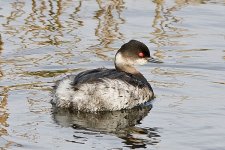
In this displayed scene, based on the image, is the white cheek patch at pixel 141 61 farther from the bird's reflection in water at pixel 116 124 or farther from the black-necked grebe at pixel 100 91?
the bird's reflection in water at pixel 116 124

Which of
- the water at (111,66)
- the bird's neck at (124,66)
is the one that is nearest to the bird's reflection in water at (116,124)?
the water at (111,66)

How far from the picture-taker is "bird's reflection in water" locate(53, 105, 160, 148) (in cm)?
891

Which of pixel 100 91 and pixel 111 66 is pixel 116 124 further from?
pixel 111 66

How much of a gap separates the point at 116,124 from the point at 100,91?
0.51m

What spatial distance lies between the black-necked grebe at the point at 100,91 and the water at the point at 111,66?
0.12 metres

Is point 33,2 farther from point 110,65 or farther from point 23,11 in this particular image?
point 110,65

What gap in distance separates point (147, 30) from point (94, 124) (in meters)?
4.31

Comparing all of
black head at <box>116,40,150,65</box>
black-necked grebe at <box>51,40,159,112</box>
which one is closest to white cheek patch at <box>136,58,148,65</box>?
black head at <box>116,40,150,65</box>

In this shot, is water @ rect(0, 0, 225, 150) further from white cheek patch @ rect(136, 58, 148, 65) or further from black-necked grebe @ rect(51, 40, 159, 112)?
white cheek patch @ rect(136, 58, 148, 65)

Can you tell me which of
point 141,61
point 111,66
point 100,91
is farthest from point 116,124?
point 111,66

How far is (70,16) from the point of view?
557 inches

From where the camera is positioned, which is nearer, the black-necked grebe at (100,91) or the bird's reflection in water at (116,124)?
the bird's reflection in water at (116,124)

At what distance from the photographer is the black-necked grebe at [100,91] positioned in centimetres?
988

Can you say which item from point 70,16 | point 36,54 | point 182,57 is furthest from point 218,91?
point 70,16
